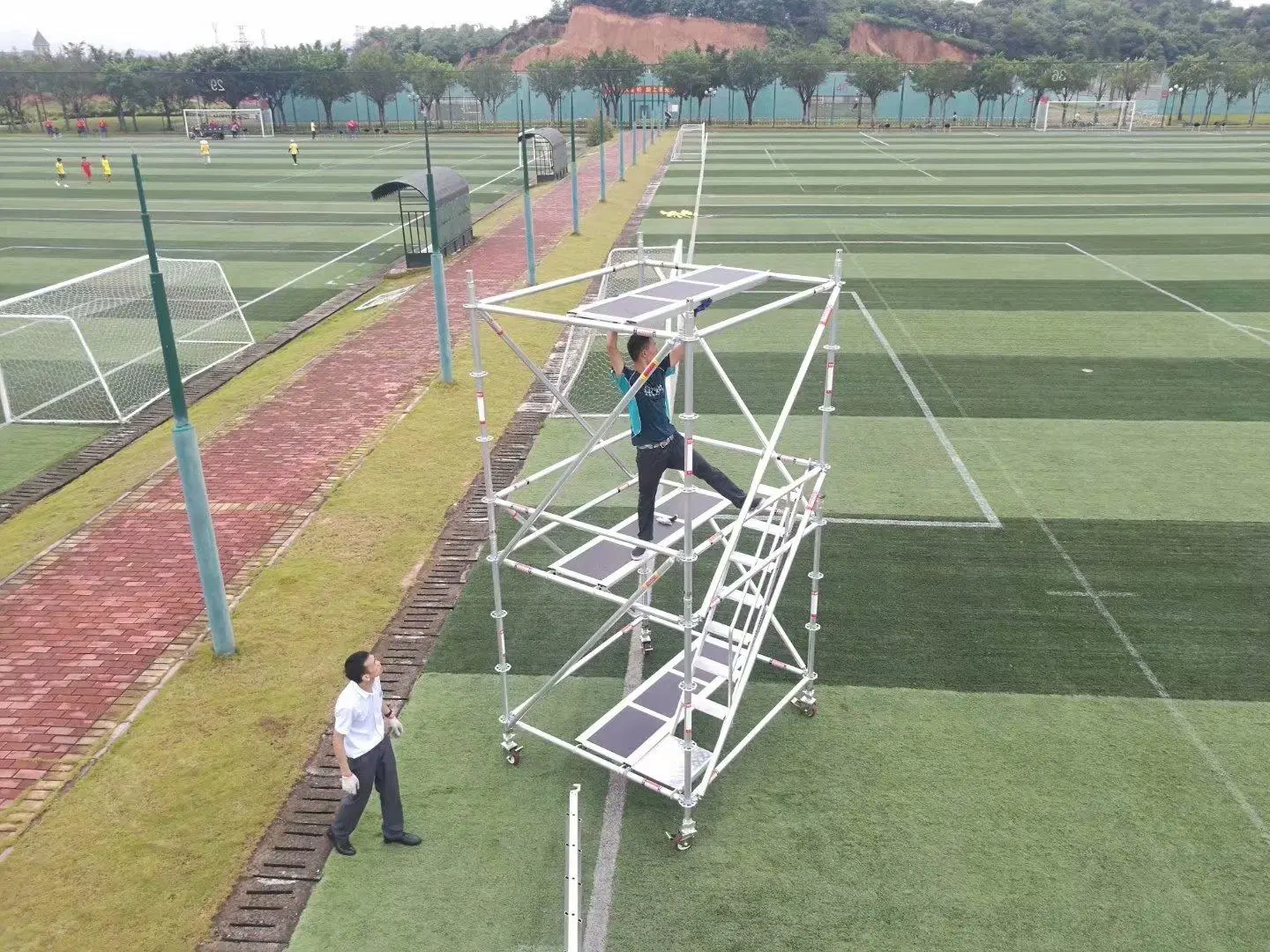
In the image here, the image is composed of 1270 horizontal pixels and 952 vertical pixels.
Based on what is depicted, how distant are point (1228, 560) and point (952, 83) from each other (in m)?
92.8

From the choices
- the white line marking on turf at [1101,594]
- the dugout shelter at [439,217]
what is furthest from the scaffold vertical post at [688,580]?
the dugout shelter at [439,217]

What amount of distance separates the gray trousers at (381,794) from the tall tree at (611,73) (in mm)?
95619

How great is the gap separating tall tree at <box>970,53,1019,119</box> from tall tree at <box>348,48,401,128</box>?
2231 inches

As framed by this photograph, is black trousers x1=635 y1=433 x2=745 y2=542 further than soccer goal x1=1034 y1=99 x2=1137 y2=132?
No

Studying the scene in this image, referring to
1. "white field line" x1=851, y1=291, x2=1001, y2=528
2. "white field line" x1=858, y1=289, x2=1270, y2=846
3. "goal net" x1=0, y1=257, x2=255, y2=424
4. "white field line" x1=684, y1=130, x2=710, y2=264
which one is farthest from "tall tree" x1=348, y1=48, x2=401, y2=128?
"white field line" x1=858, y1=289, x2=1270, y2=846

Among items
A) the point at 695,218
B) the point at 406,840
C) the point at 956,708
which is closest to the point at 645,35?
the point at 695,218

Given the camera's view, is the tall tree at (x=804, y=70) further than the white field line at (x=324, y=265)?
Yes

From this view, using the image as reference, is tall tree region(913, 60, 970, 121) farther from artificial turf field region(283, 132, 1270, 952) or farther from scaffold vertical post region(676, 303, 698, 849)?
scaffold vertical post region(676, 303, 698, 849)

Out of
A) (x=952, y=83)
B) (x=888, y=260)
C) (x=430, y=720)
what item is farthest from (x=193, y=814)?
(x=952, y=83)

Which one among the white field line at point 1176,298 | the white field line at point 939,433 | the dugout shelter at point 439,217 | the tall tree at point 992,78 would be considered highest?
the tall tree at point 992,78

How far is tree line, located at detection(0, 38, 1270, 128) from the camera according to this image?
3546 inches

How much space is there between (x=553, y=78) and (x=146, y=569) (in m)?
95.0

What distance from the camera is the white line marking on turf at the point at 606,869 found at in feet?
20.0

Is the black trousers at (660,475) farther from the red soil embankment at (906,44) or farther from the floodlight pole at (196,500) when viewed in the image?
the red soil embankment at (906,44)
